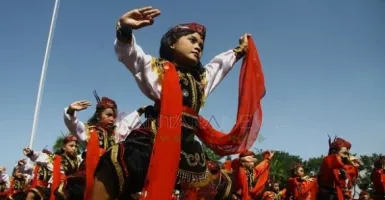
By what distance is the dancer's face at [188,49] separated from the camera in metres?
3.39

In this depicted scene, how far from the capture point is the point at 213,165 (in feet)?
12.8

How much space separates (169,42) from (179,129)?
88 centimetres

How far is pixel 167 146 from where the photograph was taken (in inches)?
112

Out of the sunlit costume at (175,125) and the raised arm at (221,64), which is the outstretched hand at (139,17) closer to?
the sunlit costume at (175,125)

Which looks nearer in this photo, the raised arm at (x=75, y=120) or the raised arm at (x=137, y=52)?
the raised arm at (x=137, y=52)

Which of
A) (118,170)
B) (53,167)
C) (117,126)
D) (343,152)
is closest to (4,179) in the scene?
(53,167)

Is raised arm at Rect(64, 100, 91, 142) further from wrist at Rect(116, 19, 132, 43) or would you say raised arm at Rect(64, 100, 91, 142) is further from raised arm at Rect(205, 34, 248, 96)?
wrist at Rect(116, 19, 132, 43)

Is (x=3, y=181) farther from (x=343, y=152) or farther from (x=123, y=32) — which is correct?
(x=123, y=32)

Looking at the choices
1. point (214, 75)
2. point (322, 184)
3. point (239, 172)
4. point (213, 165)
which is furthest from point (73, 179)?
point (322, 184)

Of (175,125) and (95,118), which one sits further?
(95,118)

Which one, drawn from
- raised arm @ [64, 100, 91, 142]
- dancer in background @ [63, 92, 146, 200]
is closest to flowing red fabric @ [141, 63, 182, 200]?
dancer in background @ [63, 92, 146, 200]

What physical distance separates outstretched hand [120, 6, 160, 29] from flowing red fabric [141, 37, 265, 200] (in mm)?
426

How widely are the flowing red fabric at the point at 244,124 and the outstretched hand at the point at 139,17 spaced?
3.17 ft

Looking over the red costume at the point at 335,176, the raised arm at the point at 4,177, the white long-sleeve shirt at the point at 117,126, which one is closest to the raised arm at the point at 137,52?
the white long-sleeve shirt at the point at 117,126
